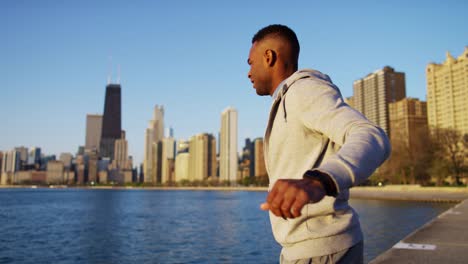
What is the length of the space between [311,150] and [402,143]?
8494 centimetres

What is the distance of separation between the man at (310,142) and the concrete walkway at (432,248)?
5774 millimetres

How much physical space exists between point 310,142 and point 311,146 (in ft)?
0.06

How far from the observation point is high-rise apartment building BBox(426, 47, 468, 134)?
11281 cm

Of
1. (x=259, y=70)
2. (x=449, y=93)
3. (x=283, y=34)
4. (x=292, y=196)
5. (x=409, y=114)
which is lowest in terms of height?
(x=292, y=196)

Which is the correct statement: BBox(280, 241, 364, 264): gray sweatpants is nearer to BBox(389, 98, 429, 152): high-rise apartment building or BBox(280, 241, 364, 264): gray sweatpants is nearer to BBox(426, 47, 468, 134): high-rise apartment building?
BBox(426, 47, 468, 134): high-rise apartment building

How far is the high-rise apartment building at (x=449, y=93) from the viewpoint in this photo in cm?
11281

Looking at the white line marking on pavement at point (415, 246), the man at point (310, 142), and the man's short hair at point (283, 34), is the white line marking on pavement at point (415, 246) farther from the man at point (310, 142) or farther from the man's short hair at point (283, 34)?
the man's short hair at point (283, 34)

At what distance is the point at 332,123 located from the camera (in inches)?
61.8

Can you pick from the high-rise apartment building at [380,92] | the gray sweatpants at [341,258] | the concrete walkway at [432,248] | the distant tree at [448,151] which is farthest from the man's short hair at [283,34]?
the high-rise apartment building at [380,92]

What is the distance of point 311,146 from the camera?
1.77 metres

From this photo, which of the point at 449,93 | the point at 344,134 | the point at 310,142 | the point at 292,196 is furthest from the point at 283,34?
the point at 449,93

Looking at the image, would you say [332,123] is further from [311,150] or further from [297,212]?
[297,212]

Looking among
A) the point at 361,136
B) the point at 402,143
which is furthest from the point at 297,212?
the point at 402,143

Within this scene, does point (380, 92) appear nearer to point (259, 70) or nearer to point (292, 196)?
point (259, 70)
